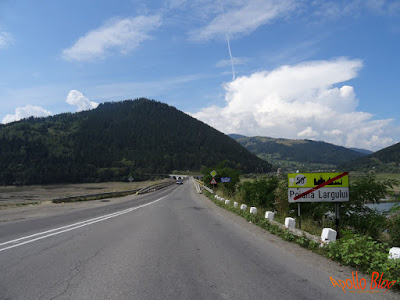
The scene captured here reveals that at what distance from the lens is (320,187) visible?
9047 millimetres

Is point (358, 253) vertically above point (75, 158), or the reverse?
point (75, 158)

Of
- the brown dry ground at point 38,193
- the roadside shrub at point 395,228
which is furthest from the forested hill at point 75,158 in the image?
the roadside shrub at point 395,228

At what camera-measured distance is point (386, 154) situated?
473 feet

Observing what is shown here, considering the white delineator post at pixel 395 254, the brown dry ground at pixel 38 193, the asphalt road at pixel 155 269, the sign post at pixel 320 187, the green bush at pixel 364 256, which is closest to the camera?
the asphalt road at pixel 155 269

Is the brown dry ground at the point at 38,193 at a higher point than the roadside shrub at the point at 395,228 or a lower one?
lower

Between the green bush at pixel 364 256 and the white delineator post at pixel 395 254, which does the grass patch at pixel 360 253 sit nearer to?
the green bush at pixel 364 256

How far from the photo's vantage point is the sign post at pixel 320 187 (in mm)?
8797

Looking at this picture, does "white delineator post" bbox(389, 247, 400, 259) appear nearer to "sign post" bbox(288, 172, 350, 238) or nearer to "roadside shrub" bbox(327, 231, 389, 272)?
"roadside shrub" bbox(327, 231, 389, 272)

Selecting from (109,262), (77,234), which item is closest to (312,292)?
(109,262)

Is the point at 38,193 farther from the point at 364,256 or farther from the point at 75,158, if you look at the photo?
the point at 75,158

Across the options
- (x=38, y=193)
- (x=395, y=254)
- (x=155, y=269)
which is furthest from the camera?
(x=38, y=193)

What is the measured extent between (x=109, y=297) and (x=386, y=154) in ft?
549

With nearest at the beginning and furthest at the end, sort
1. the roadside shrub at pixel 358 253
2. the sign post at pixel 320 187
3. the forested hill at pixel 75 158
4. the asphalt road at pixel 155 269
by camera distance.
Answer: the asphalt road at pixel 155 269 < the roadside shrub at pixel 358 253 < the sign post at pixel 320 187 < the forested hill at pixel 75 158

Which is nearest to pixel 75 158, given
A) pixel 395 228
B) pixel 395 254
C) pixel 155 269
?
pixel 155 269
